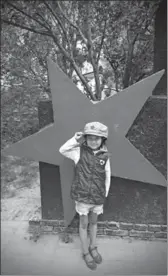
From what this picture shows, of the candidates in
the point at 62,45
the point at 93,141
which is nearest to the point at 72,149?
the point at 93,141

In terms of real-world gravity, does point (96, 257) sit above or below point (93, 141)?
below

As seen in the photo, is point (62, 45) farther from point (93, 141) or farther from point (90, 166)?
point (90, 166)

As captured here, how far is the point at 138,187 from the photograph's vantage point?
3.10m

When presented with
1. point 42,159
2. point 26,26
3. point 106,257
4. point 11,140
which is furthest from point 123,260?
point 26,26

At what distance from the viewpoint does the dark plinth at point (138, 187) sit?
295 centimetres

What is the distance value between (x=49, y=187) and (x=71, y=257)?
843mm

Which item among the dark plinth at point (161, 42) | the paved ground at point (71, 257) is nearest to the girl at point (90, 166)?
the paved ground at point (71, 257)

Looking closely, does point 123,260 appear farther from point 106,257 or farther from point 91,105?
point 91,105

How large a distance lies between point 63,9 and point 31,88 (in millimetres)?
1383

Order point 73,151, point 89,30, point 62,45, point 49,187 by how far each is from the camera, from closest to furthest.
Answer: point 73,151 < point 49,187 < point 89,30 < point 62,45

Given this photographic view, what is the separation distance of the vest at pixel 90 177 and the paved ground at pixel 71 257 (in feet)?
2.49

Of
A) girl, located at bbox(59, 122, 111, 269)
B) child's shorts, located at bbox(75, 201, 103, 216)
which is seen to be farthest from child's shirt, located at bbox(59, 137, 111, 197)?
child's shorts, located at bbox(75, 201, 103, 216)

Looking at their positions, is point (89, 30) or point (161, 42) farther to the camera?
point (89, 30)

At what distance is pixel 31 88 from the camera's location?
14.9 feet
